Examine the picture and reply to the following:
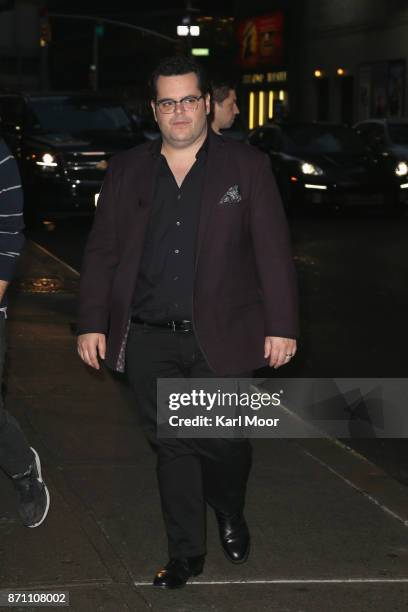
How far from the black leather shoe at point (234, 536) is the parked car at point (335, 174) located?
58.5ft

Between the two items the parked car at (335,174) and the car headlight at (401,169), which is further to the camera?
the car headlight at (401,169)

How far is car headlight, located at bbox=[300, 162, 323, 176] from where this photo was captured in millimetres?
22688

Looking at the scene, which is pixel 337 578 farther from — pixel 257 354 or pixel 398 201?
pixel 398 201

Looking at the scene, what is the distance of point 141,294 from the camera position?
4805mm

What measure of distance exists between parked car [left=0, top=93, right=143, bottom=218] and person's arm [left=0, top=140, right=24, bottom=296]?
13.9 meters

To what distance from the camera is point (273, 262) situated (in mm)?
4770

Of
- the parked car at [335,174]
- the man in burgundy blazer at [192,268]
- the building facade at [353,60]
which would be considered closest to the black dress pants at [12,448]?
the man in burgundy blazer at [192,268]

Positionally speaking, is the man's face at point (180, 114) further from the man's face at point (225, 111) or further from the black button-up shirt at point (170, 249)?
the man's face at point (225, 111)

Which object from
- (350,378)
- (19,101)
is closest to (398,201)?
(19,101)

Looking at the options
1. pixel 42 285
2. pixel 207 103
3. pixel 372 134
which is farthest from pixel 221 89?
pixel 372 134

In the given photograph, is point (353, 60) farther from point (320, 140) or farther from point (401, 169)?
point (401, 169)

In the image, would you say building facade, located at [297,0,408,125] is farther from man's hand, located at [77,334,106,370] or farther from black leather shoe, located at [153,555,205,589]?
black leather shoe, located at [153,555,205,589]

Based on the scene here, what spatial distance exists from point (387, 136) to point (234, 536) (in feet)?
67.2

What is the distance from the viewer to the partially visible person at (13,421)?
4941 mm
